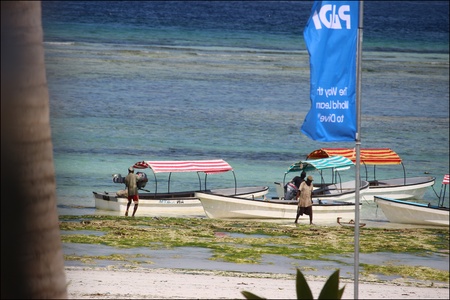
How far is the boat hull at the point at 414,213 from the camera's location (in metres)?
22.5

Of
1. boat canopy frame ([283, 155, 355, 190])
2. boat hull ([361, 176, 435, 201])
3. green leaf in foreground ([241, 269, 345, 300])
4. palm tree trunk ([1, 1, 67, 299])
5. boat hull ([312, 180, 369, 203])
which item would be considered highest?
palm tree trunk ([1, 1, 67, 299])

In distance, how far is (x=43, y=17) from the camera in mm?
4320

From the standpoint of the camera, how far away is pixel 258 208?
2448 centimetres

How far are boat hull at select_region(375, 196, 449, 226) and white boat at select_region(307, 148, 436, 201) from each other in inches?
182

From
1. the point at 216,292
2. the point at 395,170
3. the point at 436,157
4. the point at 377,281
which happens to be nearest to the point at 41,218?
the point at 216,292

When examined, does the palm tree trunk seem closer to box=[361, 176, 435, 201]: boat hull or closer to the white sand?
the white sand

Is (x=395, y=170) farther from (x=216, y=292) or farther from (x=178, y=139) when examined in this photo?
(x=216, y=292)

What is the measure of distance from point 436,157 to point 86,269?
30.4 m

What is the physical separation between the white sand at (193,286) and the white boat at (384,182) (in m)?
13.8

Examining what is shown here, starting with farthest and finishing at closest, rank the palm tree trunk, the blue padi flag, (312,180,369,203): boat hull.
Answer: (312,180,369,203): boat hull → the blue padi flag → the palm tree trunk

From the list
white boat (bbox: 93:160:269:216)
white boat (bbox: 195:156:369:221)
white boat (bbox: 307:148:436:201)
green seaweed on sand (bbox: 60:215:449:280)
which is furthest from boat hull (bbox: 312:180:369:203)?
green seaweed on sand (bbox: 60:215:449:280)

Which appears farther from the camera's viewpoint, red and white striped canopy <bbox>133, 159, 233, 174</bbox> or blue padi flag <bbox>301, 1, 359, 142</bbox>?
red and white striped canopy <bbox>133, 159, 233, 174</bbox>

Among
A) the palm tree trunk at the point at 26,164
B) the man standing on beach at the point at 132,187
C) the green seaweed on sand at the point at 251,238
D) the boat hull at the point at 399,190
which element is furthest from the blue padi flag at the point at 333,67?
the boat hull at the point at 399,190

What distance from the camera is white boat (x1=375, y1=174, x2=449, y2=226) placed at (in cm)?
2247
